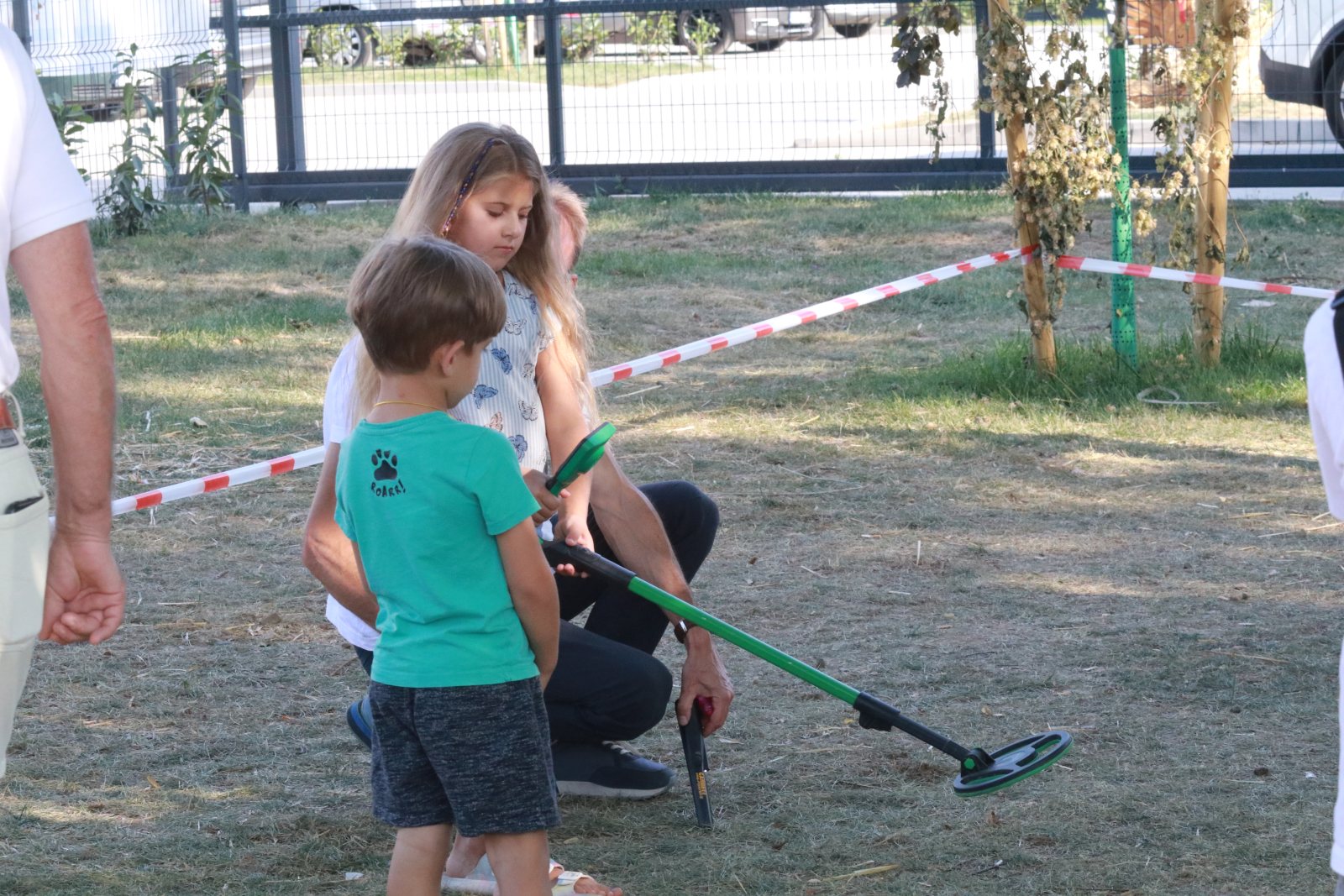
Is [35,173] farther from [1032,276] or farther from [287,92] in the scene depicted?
[287,92]

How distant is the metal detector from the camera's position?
115 inches

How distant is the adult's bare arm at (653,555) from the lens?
3221 millimetres

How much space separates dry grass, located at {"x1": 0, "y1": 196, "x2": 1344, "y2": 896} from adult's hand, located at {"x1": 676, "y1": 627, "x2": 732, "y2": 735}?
271 mm

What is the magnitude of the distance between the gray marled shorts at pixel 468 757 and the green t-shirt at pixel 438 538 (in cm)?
3

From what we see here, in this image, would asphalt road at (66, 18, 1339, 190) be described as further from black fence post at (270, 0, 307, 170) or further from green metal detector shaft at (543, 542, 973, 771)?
green metal detector shaft at (543, 542, 973, 771)

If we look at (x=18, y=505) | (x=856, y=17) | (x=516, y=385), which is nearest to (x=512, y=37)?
(x=856, y=17)

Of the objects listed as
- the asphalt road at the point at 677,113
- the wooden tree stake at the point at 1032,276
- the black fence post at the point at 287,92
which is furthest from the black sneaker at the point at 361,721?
the black fence post at the point at 287,92

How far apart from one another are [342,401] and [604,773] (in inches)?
Answer: 39.2

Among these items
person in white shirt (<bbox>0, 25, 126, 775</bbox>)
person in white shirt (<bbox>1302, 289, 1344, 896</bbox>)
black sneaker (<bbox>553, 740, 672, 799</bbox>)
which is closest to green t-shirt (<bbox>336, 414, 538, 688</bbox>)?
person in white shirt (<bbox>0, 25, 126, 775</bbox>)

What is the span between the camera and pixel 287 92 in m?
12.1

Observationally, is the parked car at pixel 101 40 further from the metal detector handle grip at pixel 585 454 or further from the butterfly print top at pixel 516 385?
the metal detector handle grip at pixel 585 454

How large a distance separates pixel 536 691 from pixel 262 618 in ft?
7.46

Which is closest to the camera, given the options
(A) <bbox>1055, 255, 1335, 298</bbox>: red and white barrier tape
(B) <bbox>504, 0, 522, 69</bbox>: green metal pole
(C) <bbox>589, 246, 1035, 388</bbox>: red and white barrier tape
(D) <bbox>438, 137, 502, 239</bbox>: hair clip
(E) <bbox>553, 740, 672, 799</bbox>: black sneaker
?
(D) <bbox>438, 137, 502, 239</bbox>: hair clip

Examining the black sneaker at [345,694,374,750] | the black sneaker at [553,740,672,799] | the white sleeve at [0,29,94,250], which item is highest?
the white sleeve at [0,29,94,250]
